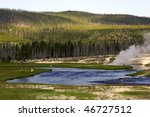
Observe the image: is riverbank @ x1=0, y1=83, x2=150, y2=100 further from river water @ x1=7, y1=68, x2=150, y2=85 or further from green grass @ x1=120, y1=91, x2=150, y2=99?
river water @ x1=7, y1=68, x2=150, y2=85

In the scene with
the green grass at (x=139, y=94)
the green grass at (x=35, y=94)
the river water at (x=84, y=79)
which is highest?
the green grass at (x=35, y=94)

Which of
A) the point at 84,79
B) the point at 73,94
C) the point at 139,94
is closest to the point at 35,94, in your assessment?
the point at 73,94

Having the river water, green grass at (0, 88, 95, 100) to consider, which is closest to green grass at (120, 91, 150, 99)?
green grass at (0, 88, 95, 100)

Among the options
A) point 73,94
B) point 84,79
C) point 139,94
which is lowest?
point 84,79

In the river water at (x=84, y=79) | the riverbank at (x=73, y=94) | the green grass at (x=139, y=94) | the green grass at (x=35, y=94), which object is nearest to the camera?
the green grass at (x=35, y=94)

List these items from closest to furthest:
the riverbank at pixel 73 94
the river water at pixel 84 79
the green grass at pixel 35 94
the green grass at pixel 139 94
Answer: the green grass at pixel 35 94 < the riverbank at pixel 73 94 < the green grass at pixel 139 94 < the river water at pixel 84 79

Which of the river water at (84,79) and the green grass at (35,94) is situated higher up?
the green grass at (35,94)

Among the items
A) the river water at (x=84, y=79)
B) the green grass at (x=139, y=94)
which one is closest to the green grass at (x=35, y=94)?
the green grass at (x=139, y=94)

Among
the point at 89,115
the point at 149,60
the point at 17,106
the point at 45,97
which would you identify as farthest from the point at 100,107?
the point at 149,60

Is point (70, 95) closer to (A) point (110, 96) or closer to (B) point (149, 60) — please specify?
(A) point (110, 96)

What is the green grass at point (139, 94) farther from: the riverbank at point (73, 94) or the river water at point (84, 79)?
the river water at point (84, 79)

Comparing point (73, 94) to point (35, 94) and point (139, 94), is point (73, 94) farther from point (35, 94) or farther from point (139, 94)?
point (139, 94)
